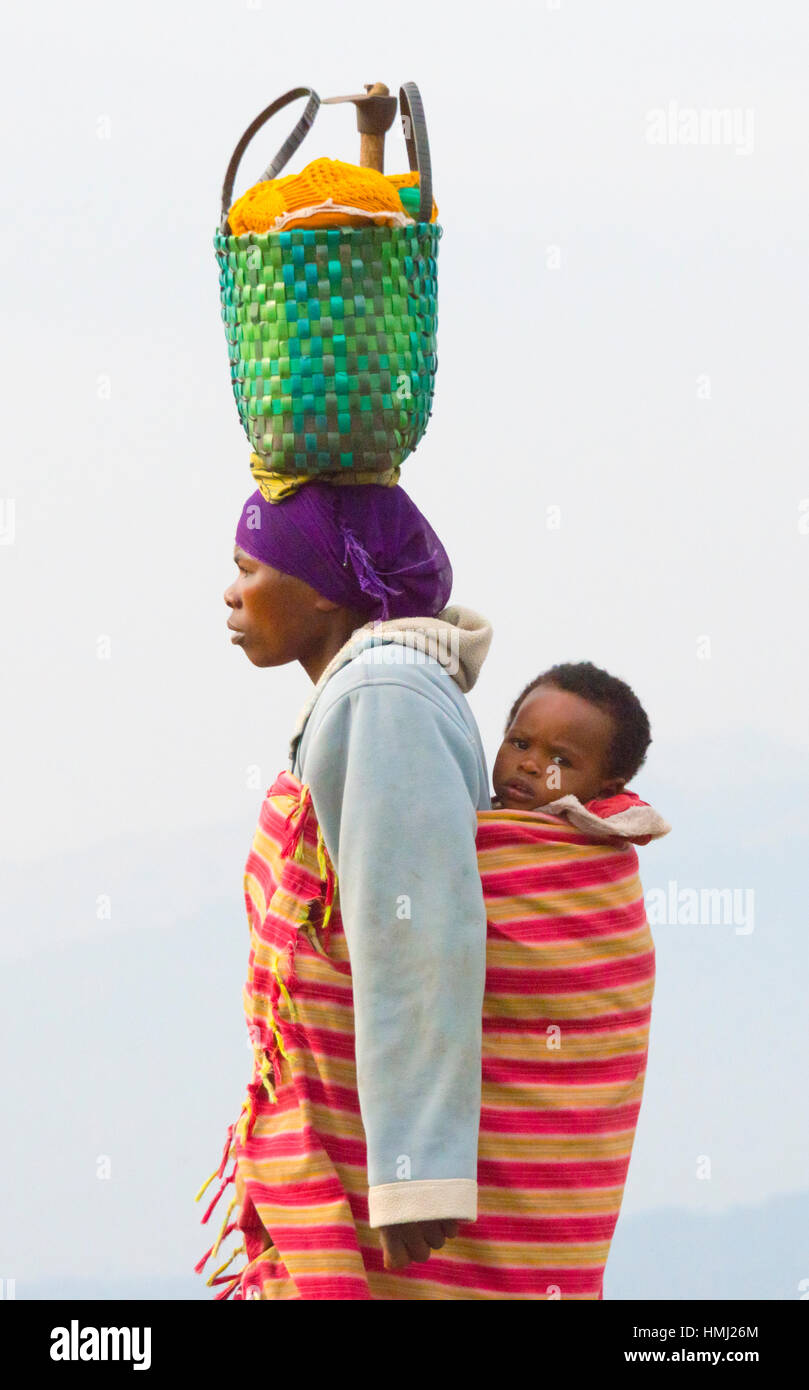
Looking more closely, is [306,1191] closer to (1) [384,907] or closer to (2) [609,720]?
(1) [384,907]

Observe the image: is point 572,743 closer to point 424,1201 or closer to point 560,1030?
point 560,1030

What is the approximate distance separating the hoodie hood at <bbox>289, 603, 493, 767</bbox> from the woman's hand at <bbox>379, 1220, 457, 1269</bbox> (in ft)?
2.33

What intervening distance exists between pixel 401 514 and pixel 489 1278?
1122mm

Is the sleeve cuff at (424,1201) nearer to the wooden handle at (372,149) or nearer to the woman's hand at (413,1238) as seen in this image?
the woman's hand at (413,1238)

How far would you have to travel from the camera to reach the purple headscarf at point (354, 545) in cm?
287

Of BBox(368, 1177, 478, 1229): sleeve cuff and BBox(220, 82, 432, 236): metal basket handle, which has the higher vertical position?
BBox(220, 82, 432, 236): metal basket handle

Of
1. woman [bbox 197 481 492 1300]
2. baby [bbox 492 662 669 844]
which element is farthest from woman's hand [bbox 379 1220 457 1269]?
baby [bbox 492 662 669 844]

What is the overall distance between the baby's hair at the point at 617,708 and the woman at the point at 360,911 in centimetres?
21

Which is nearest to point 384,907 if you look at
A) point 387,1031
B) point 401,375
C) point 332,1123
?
point 387,1031

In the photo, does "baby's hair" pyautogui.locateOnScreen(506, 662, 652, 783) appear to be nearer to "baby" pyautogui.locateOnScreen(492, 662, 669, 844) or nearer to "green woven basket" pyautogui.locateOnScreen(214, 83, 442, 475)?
"baby" pyautogui.locateOnScreen(492, 662, 669, 844)

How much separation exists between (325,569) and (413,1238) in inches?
37.5

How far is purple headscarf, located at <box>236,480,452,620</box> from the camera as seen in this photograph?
2.87 metres

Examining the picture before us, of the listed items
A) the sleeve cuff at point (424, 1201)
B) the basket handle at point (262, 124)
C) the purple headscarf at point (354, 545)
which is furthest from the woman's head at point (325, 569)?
the sleeve cuff at point (424, 1201)

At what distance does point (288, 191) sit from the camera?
289 cm
